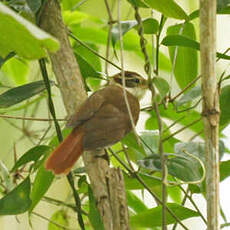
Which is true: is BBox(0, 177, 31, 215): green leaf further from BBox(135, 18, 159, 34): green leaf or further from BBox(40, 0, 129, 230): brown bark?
BBox(135, 18, 159, 34): green leaf

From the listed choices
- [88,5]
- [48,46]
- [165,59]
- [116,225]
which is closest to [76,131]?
[116,225]

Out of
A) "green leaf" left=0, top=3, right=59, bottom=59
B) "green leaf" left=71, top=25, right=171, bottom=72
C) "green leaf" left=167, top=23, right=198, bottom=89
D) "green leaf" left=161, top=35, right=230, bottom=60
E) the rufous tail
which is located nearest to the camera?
"green leaf" left=0, top=3, right=59, bottom=59

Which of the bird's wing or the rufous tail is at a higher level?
the bird's wing

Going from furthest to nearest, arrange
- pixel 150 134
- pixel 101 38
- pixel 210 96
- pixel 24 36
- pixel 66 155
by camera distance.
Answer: pixel 101 38 → pixel 150 134 → pixel 66 155 → pixel 210 96 → pixel 24 36

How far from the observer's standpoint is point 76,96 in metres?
0.75

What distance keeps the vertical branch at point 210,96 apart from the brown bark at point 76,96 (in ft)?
0.39

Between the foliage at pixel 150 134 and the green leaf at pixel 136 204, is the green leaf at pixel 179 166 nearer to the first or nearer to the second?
the foliage at pixel 150 134

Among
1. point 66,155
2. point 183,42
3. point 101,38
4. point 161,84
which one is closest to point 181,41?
point 183,42

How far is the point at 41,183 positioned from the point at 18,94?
0.53ft

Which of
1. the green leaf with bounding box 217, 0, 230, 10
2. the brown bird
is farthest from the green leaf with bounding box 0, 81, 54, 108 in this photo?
the green leaf with bounding box 217, 0, 230, 10

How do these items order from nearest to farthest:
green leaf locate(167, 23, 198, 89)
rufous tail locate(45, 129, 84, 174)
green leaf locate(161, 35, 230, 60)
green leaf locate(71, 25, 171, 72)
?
rufous tail locate(45, 129, 84, 174), green leaf locate(161, 35, 230, 60), green leaf locate(167, 23, 198, 89), green leaf locate(71, 25, 171, 72)

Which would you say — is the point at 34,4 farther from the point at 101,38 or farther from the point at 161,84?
the point at 101,38

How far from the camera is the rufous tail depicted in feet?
2.28

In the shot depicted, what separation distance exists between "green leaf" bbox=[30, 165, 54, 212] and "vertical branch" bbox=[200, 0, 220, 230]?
0.35 meters
